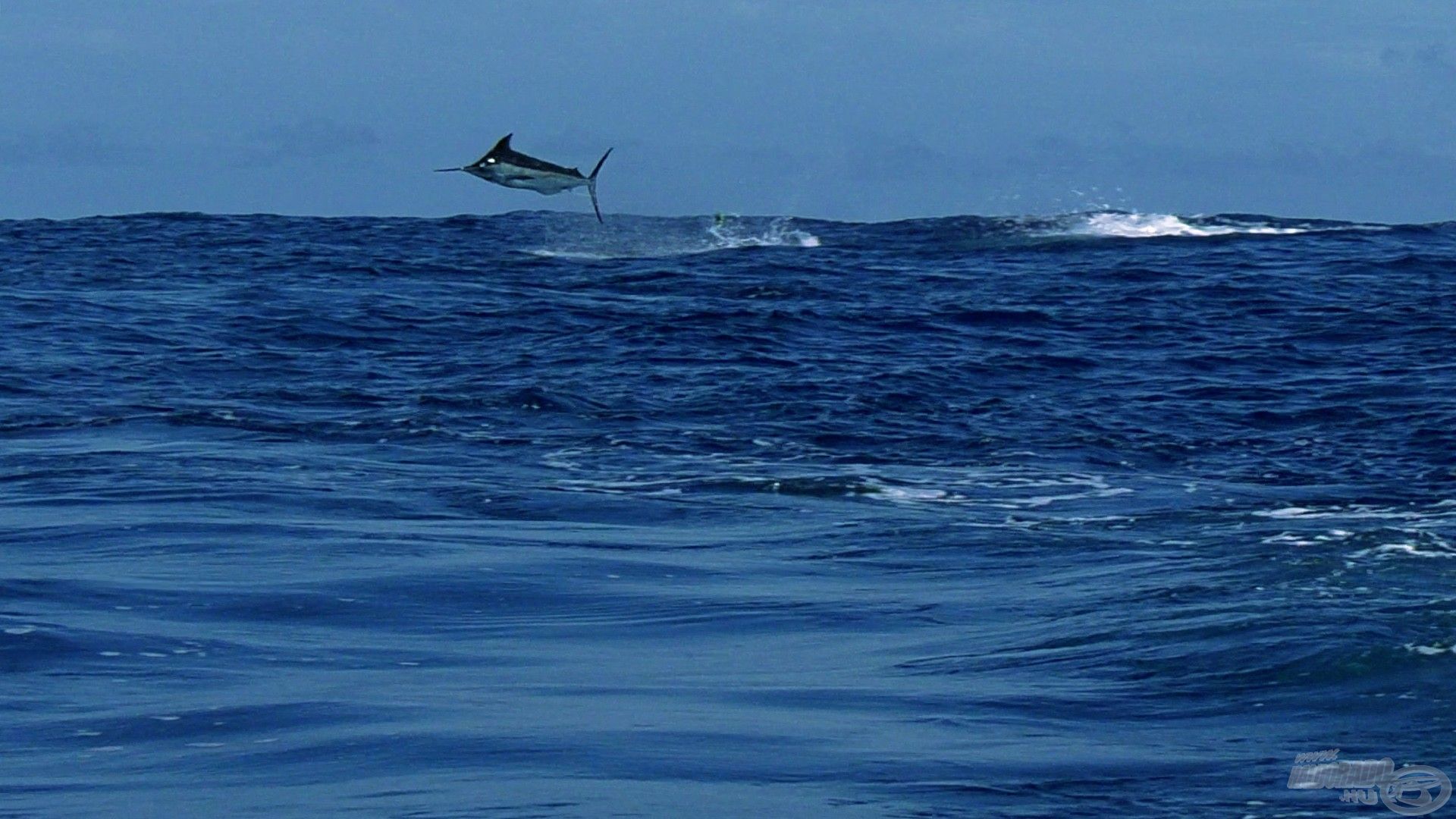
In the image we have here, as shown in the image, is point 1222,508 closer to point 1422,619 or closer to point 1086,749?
point 1422,619

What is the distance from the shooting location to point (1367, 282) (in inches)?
1489

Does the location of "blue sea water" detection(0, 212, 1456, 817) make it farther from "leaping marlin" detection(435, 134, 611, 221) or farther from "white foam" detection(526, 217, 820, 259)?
"white foam" detection(526, 217, 820, 259)

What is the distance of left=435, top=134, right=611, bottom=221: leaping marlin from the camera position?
83.2 ft

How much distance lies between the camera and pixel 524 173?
25406 millimetres

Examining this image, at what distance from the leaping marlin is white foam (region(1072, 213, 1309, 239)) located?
26424 mm

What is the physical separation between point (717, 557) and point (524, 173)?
13.4m

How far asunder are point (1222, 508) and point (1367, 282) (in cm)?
2441

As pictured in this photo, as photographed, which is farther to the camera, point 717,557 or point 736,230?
point 736,230

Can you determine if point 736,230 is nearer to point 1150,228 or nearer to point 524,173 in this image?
point 1150,228

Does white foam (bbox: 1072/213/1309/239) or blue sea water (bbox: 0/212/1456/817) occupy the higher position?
white foam (bbox: 1072/213/1309/239)

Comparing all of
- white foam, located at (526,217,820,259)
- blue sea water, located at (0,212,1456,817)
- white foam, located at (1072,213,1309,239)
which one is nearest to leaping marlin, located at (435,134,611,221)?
→ blue sea water, located at (0,212,1456,817)

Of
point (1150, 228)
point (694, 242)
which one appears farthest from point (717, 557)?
point (1150, 228)

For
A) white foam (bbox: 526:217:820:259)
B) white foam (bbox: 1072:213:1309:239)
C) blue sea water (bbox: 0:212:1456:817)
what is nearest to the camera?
blue sea water (bbox: 0:212:1456:817)

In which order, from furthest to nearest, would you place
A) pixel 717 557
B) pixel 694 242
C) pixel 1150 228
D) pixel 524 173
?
pixel 1150 228
pixel 694 242
pixel 524 173
pixel 717 557
